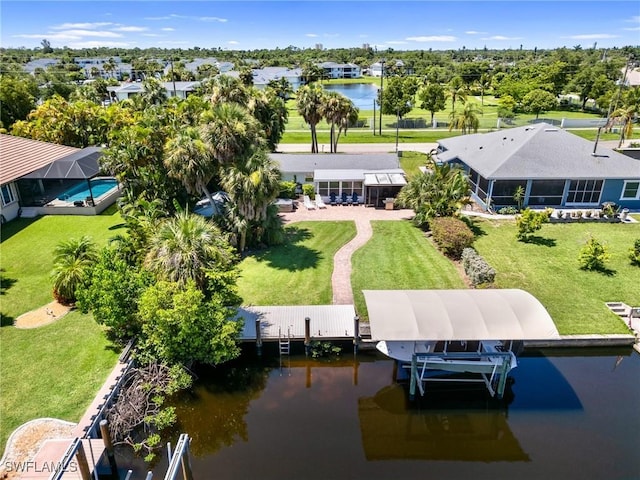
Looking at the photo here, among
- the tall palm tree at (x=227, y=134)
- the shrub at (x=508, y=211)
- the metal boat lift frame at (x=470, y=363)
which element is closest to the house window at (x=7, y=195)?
the tall palm tree at (x=227, y=134)

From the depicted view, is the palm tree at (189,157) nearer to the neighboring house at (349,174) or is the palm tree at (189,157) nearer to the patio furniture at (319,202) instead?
the neighboring house at (349,174)

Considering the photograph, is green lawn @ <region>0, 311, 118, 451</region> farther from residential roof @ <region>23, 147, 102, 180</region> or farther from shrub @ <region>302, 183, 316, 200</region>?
shrub @ <region>302, 183, 316, 200</region>

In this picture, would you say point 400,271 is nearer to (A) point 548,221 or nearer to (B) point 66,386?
(A) point 548,221

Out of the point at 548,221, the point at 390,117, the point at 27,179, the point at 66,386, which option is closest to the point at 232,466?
the point at 66,386

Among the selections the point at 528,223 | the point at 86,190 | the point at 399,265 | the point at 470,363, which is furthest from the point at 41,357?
the point at 528,223

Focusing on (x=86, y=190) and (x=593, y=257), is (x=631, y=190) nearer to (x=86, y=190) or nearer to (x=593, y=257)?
(x=593, y=257)

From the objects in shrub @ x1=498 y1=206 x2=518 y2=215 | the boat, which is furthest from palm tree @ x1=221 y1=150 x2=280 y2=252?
shrub @ x1=498 y1=206 x2=518 y2=215

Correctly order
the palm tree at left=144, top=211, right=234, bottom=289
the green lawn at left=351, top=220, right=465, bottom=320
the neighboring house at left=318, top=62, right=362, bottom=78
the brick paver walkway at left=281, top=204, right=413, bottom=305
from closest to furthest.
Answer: the palm tree at left=144, top=211, right=234, bottom=289 → the green lawn at left=351, top=220, right=465, bottom=320 → the brick paver walkway at left=281, top=204, right=413, bottom=305 → the neighboring house at left=318, top=62, right=362, bottom=78
